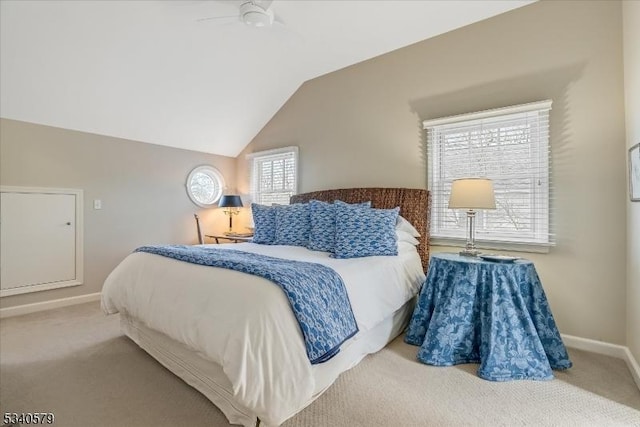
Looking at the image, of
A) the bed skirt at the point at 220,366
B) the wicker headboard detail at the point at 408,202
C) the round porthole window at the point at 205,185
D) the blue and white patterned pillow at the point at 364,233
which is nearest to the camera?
the bed skirt at the point at 220,366

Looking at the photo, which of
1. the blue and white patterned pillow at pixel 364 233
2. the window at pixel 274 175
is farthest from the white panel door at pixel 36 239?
the blue and white patterned pillow at pixel 364 233

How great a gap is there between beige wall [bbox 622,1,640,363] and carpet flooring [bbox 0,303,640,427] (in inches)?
13.3

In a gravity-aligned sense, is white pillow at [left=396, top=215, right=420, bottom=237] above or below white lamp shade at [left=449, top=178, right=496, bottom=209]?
below

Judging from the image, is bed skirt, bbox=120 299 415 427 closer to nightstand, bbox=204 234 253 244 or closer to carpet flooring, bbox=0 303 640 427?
carpet flooring, bbox=0 303 640 427

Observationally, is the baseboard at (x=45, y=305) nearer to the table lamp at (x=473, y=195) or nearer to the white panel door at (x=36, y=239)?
the white panel door at (x=36, y=239)

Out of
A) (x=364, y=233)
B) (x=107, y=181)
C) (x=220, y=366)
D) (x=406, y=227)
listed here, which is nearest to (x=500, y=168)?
(x=406, y=227)

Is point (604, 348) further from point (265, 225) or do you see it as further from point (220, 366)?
point (265, 225)

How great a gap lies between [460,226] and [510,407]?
1.60 meters

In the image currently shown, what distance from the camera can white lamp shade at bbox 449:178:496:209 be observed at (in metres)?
2.39

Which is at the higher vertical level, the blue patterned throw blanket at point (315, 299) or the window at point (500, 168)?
the window at point (500, 168)

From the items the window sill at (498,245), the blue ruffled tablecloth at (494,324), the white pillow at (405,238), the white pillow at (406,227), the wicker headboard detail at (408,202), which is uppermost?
the wicker headboard detail at (408,202)

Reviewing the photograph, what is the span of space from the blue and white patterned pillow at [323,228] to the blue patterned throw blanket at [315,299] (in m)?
0.73

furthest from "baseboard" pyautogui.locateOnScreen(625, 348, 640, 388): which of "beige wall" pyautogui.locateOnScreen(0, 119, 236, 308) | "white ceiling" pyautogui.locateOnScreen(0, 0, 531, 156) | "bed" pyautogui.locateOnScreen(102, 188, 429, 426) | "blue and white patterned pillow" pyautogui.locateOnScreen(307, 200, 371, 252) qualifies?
"beige wall" pyautogui.locateOnScreen(0, 119, 236, 308)

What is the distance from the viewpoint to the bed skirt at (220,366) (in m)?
1.67
